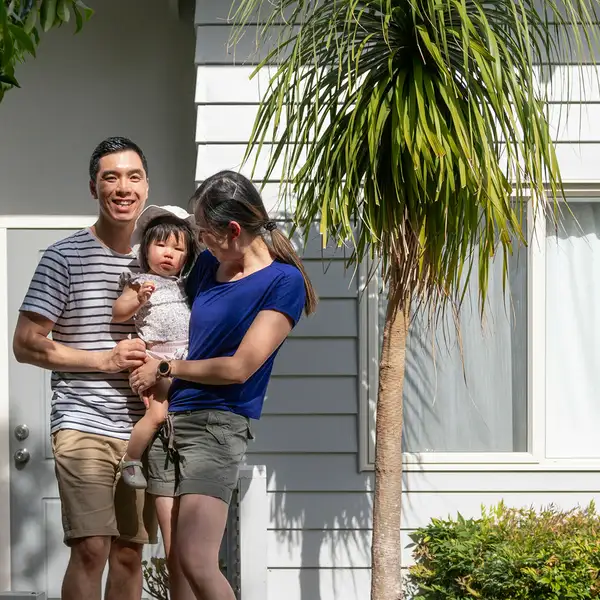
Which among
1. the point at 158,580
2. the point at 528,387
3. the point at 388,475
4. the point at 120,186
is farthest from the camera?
the point at 528,387

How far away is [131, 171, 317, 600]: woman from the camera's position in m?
2.90

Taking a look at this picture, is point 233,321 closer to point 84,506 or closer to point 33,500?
point 84,506

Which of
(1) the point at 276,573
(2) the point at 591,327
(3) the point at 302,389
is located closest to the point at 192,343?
(3) the point at 302,389

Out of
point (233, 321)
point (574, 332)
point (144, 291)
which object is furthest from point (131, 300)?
point (574, 332)

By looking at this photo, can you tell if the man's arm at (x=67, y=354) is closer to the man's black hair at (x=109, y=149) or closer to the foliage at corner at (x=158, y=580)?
the man's black hair at (x=109, y=149)

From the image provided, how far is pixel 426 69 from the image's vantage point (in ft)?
11.6

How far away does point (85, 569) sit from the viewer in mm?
3084

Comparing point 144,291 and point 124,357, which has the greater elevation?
point 144,291

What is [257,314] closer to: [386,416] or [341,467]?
[386,416]

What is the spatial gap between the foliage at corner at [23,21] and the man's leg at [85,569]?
1.41 meters

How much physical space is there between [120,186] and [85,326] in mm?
464

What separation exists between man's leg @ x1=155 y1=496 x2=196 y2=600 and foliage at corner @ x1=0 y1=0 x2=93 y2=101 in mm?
1315

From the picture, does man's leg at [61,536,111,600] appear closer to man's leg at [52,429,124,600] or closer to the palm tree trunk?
man's leg at [52,429,124,600]

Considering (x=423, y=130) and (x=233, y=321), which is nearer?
(x=233, y=321)
